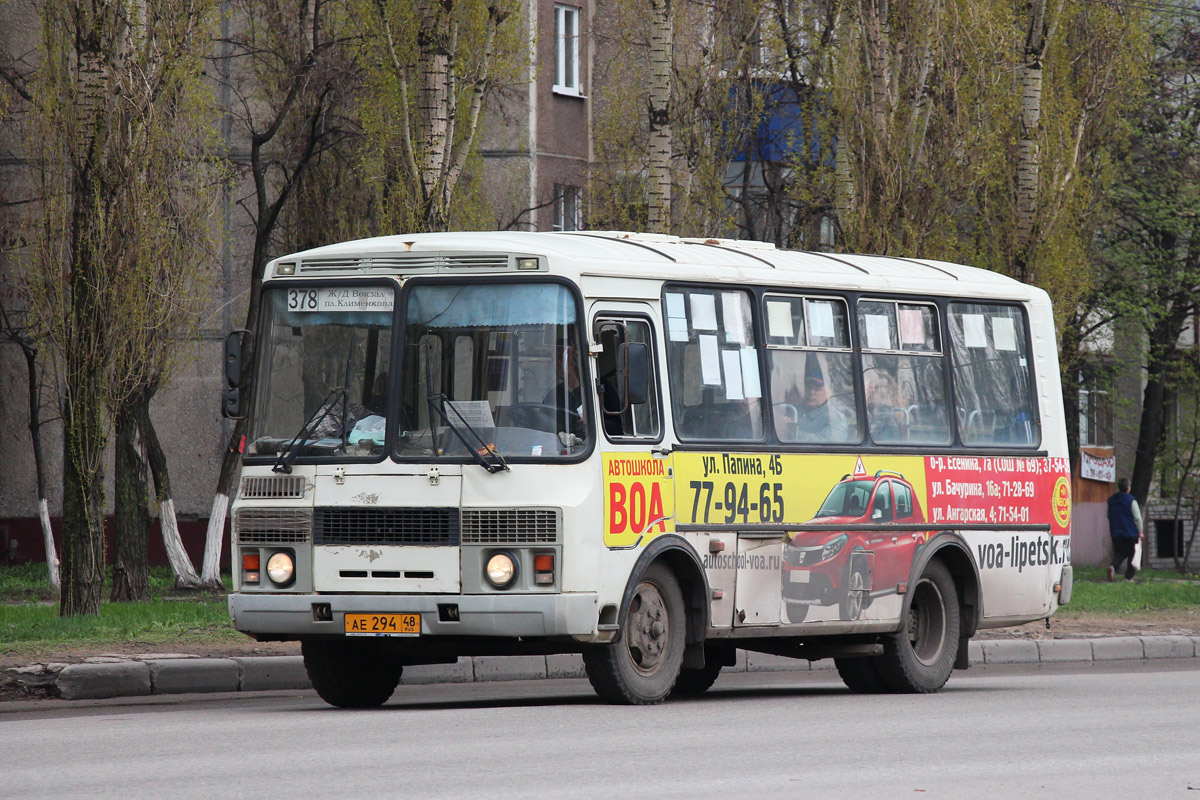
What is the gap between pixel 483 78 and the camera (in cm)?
2128

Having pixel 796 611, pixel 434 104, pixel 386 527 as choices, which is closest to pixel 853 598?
pixel 796 611

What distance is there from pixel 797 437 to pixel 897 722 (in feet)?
8.67

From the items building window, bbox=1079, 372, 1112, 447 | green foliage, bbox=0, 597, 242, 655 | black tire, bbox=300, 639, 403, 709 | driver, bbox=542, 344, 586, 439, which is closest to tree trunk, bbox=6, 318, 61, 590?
green foliage, bbox=0, 597, 242, 655

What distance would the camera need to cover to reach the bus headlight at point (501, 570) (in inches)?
443

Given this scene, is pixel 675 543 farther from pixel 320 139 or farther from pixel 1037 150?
pixel 320 139

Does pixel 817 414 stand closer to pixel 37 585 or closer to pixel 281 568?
pixel 281 568

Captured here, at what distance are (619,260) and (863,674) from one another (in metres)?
4.13

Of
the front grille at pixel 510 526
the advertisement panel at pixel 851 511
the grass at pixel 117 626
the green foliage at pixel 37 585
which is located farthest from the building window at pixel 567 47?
the front grille at pixel 510 526

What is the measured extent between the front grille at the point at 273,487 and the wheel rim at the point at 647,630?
2124mm

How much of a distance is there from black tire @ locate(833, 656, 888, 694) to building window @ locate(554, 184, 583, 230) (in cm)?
1965

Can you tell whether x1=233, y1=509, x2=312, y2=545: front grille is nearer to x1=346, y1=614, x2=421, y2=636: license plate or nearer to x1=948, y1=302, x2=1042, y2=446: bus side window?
x1=346, y1=614, x2=421, y2=636: license plate

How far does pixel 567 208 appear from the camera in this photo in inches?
1321

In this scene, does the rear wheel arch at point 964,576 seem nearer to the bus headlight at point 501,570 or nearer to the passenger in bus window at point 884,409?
the passenger in bus window at point 884,409

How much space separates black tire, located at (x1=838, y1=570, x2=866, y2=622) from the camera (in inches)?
526
